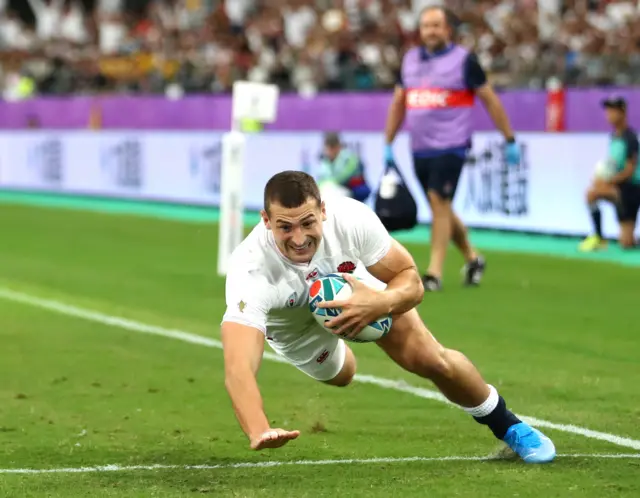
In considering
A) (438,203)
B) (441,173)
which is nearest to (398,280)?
(438,203)

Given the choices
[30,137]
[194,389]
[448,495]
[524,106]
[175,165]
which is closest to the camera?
[448,495]

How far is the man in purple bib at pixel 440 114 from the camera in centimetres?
1306

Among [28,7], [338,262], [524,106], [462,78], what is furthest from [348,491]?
[28,7]

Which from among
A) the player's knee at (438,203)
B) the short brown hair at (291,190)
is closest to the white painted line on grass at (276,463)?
the short brown hair at (291,190)

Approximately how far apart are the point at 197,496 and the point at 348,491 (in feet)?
2.01

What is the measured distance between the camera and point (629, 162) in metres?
17.2

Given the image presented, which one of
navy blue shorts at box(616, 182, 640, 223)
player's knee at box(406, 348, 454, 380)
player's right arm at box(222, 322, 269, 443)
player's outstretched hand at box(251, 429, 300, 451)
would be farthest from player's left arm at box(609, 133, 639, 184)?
player's outstretched hand at box(251, 429, 300, 451)

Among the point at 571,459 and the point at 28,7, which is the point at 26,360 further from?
the point at 28,7

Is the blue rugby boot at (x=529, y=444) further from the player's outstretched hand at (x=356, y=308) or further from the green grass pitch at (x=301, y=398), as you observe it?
the player's outstretched hand at (x=356, y=308)

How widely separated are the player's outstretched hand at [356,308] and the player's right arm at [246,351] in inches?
10.7

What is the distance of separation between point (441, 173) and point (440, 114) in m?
0.54

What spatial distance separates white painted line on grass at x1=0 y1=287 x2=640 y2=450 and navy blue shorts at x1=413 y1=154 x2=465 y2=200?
3238 millimetres

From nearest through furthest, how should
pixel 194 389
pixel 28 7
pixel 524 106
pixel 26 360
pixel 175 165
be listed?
pixel 194 389 < pixel 26 360 < pixel 524 106 < pixel 175 165 < pixel 28 7

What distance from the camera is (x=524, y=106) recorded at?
20062 mm
